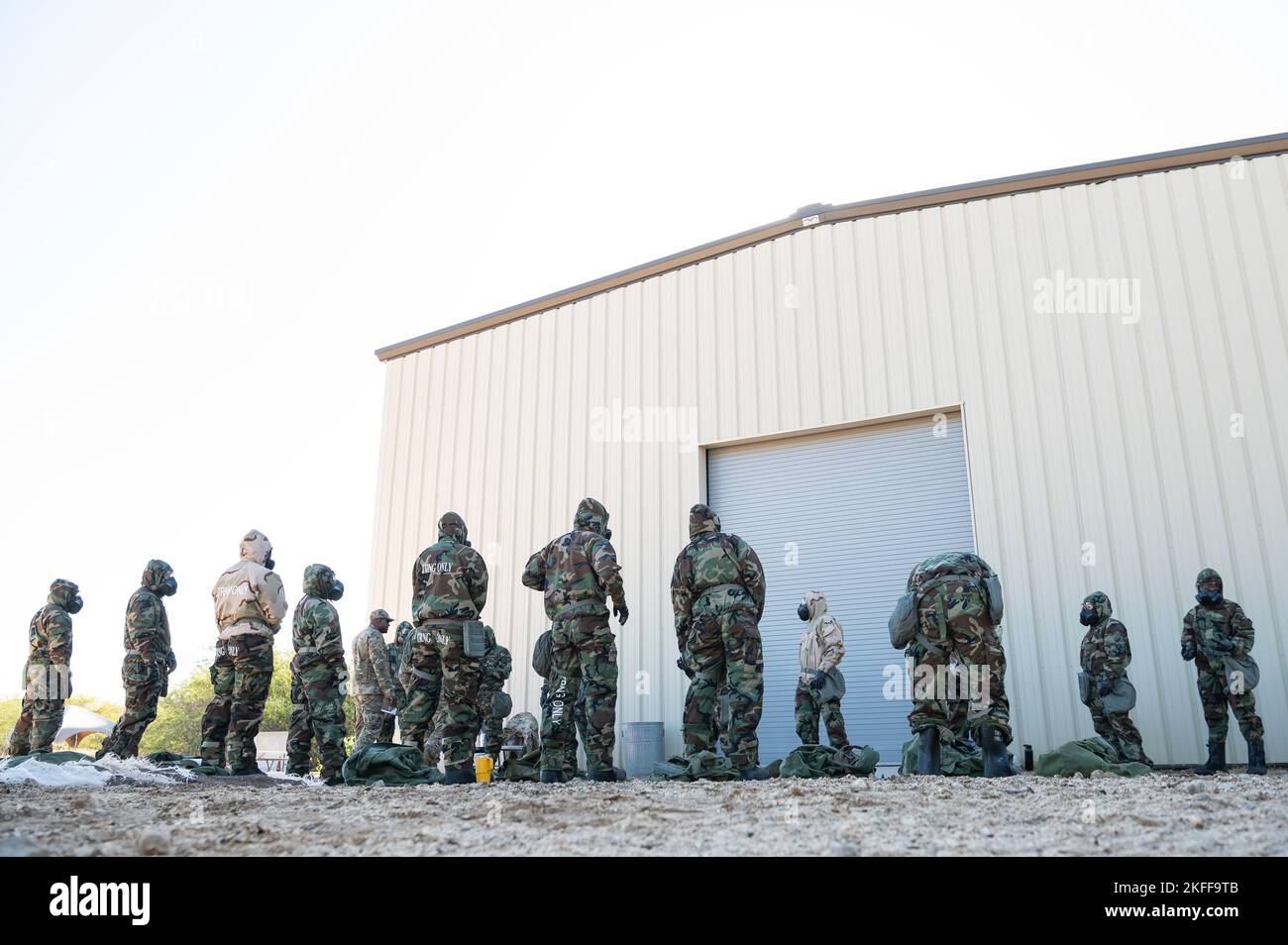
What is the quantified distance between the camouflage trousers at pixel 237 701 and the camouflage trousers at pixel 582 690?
113 inches

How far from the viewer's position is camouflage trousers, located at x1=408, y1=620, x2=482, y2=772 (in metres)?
6.62

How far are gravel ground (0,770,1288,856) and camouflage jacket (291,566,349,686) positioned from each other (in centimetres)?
243

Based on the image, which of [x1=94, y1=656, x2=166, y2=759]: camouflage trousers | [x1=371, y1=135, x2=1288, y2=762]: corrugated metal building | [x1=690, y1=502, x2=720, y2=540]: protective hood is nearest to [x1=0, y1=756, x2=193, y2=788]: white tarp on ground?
[x1=94, y1=656, x2=166, y2=759]: camouflage trousers

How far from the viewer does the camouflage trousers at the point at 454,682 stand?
6621 mm

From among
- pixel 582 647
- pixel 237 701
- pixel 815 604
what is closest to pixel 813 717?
pixel 815 604

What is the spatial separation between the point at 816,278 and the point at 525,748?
738 centimetres

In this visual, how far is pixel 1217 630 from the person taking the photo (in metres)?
8.39

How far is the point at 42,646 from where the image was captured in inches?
376

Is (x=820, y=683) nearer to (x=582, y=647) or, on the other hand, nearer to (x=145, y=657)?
(x=582, y=647)

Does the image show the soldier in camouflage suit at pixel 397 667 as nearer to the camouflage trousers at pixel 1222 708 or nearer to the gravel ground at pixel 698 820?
the gravel ground at pixel 698 820

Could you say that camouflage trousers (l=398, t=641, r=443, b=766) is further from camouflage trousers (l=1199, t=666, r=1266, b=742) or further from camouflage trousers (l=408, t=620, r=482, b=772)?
camouflage trousers (l=1199, t=666, r=1266, b=742)

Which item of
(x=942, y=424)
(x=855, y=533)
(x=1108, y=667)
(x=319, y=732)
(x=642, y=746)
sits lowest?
(x=642, y=746)

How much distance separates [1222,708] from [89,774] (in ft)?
31.6
